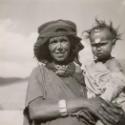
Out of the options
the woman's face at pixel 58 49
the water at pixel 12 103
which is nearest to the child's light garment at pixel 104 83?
the woman's face at pixel 58 49

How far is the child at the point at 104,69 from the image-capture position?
1.75 meters

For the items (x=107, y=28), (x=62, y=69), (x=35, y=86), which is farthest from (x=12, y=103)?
(x=107, y=28)

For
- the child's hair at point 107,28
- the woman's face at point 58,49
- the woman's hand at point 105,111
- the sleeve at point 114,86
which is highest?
the child's hair at point 107,28

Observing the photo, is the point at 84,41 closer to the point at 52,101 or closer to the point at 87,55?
the point at 87,55

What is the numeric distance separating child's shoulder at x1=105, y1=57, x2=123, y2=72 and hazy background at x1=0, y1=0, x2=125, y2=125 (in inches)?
1.1

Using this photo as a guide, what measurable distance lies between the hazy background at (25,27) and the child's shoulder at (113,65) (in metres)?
0.03

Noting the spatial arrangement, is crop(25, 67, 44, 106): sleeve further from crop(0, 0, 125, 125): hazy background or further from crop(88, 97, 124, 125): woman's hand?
crop(88, 97, 124, 125): woman's hand

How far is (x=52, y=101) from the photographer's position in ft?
5.70

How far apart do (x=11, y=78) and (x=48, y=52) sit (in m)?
0.21

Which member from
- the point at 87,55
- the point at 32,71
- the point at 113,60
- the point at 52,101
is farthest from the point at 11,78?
the point at 113,60

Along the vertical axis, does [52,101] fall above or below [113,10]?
below

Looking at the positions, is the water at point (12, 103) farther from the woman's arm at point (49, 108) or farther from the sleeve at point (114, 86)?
the sleeve at point (114, 86)

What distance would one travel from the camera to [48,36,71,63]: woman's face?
181 cm

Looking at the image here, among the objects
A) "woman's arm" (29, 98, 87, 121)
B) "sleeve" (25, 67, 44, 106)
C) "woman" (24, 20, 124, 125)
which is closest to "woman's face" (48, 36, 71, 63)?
"woman" (24, 20, 124, 125)
